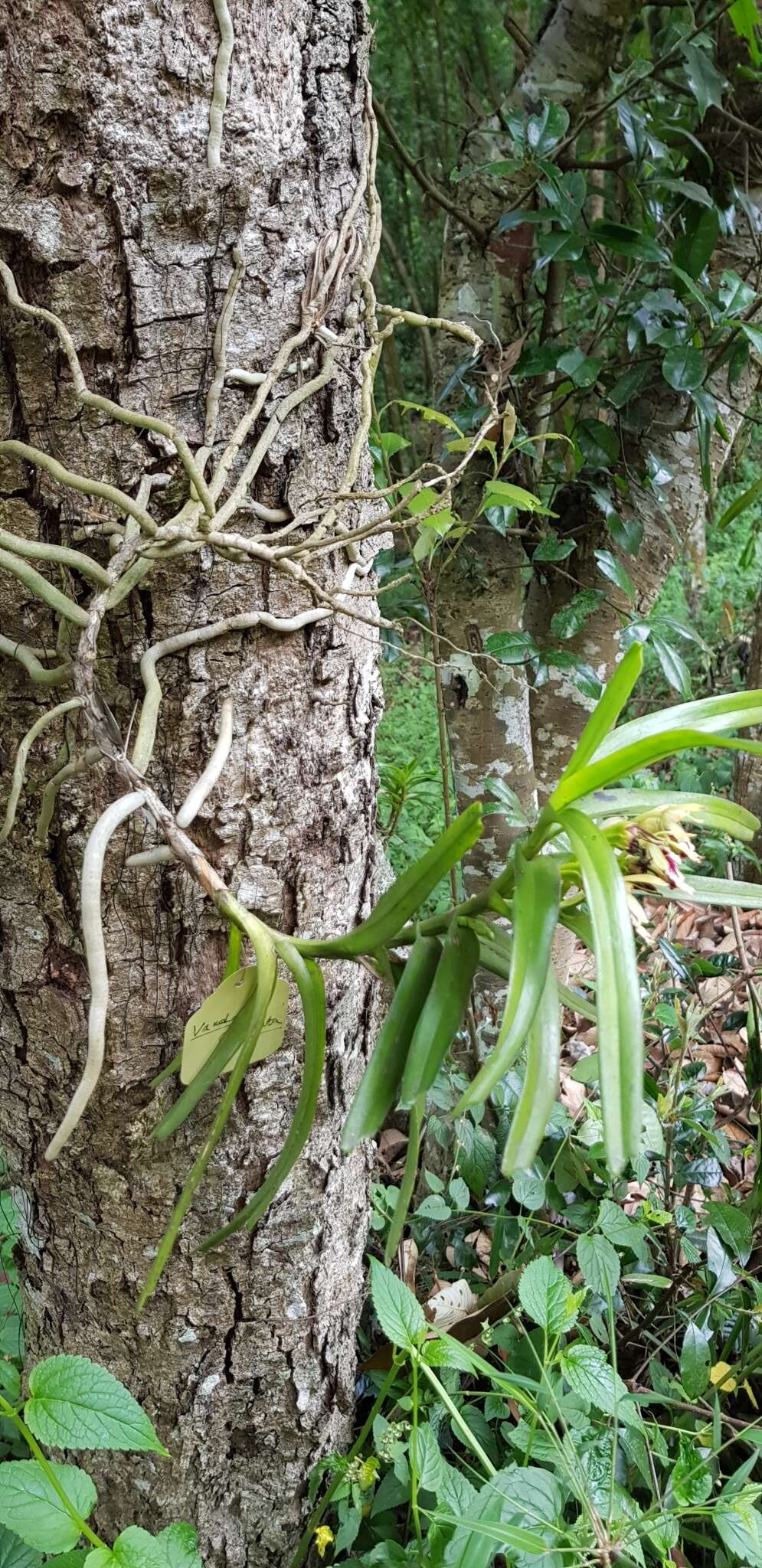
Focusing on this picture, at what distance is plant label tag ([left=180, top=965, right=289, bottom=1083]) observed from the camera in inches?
21.5

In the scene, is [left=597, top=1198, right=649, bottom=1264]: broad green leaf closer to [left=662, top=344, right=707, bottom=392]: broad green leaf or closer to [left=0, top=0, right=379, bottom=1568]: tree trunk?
[left=0, top=0, right=379, bottom=1568]: tree trunk

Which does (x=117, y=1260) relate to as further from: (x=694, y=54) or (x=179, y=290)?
(x=694, y=54)

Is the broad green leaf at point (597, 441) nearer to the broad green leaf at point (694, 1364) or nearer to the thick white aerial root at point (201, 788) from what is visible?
the thick white aerial root at point (201, 788)

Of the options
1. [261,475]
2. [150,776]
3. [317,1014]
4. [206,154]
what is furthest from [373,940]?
[206,154]

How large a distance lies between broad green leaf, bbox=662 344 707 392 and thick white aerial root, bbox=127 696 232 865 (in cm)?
90

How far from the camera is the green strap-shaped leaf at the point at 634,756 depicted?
392 millimetres

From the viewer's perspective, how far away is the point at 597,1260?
0.84 metres

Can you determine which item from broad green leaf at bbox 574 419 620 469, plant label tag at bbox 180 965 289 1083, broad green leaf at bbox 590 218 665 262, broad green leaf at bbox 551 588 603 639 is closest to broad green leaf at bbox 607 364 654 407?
broad green leaf at bbox 574 419 620 469

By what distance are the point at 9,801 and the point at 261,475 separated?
0.25 meters

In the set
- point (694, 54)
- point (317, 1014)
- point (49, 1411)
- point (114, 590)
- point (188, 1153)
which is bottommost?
point (49, 1411)

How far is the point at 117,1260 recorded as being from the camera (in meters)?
0.71

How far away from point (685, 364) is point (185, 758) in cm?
95

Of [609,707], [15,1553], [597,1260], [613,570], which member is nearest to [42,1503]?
[15,1553]

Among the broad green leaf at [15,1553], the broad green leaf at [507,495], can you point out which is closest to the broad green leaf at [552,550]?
the broad green leaf at [507,495]
